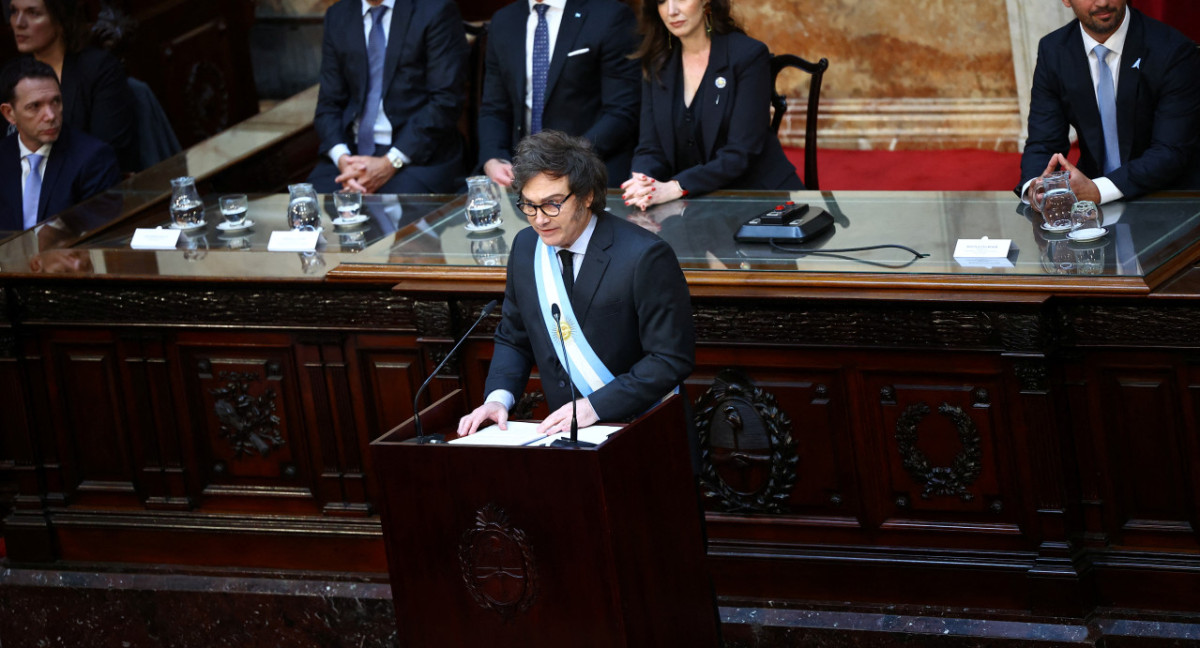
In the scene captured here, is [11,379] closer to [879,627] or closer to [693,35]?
[693,35]

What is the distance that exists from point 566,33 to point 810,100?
0.82 metres

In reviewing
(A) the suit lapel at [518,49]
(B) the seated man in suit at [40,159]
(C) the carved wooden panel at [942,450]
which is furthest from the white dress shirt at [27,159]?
(C) the carved wooden panel at [942,450]

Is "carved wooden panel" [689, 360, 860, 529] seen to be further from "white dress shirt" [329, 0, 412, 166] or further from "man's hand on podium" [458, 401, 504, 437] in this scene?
"white dress shirt" [329, 0, 412, 166]

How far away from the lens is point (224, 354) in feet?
12.7

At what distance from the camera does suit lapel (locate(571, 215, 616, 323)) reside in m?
2.68

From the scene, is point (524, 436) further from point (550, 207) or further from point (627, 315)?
point (550, 207)

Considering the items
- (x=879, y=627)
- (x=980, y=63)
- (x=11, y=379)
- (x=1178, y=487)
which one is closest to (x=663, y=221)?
(x=879, y=627)

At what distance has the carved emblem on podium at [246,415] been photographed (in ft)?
12.7

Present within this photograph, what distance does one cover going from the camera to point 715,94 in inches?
164

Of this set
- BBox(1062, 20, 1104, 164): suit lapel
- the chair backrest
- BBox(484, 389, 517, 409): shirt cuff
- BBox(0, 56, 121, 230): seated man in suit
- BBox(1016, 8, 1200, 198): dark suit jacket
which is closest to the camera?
BBox(484, 389, 517, 409): shirt cuff

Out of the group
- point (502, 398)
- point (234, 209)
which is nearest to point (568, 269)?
point (502, 398)

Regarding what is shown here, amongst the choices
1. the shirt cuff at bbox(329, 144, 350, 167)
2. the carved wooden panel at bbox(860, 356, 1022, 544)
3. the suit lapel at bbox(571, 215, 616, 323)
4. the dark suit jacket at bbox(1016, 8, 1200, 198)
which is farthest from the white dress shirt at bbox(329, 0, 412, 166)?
the suit lapel at bbox(571, 215, 616, 323)

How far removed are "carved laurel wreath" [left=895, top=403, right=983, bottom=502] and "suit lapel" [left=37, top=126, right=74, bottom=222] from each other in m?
2.81

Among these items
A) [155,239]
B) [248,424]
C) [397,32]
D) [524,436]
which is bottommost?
[248,424]
